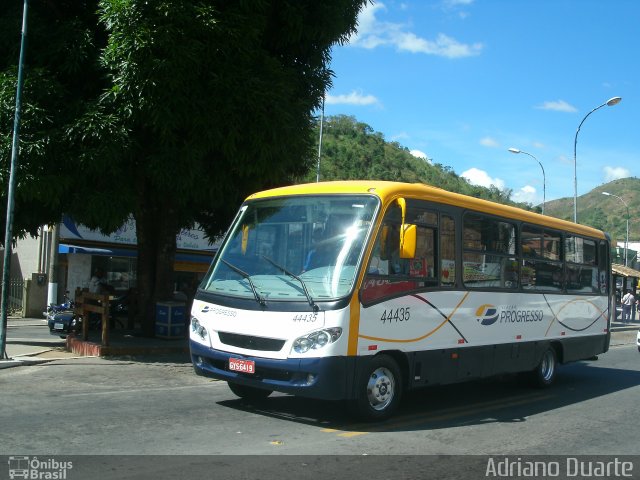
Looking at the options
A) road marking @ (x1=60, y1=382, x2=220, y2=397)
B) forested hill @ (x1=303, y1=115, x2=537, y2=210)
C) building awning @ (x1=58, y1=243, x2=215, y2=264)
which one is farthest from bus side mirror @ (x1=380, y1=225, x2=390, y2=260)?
forested hill @ (x1=303, y1=115, x2=537, y2=210)

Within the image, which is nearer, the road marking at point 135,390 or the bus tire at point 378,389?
the bus tire at point 378,389

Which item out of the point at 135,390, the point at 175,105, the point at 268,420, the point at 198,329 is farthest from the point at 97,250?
the point at 268,420

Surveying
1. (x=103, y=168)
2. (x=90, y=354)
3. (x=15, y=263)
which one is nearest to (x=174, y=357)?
(x=90, y=354)

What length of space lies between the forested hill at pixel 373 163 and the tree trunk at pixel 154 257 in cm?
4630

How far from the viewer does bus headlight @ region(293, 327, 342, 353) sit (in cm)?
716

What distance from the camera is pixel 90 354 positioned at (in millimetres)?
13000

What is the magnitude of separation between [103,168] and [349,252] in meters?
6.49

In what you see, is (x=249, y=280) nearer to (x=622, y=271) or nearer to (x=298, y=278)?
(x=298, y=278)

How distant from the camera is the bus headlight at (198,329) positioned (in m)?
8.13

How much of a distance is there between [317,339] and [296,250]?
1223mm

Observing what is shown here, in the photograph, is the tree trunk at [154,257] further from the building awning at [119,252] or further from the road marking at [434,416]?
the building awning at [119,252]
